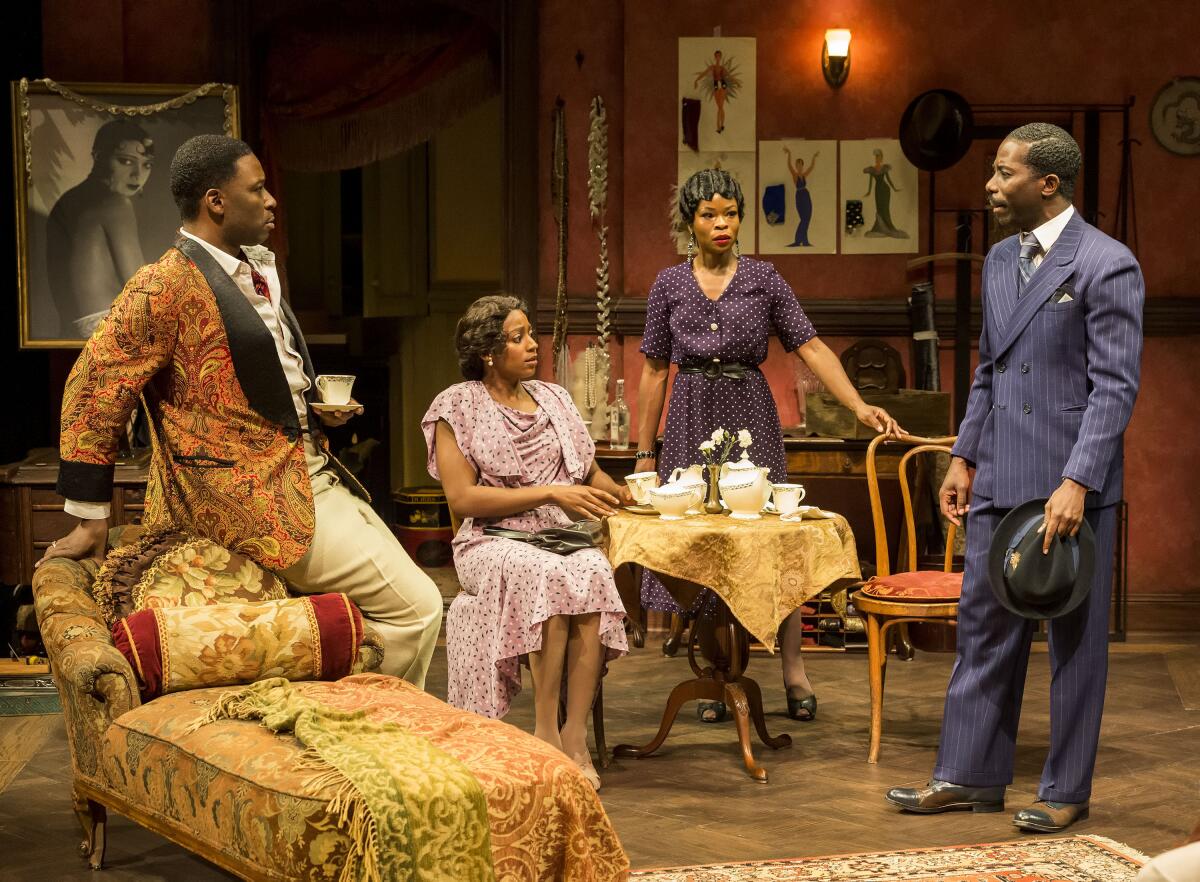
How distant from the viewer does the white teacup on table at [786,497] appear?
4520mm

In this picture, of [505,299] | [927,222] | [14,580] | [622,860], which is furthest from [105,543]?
[927,222]

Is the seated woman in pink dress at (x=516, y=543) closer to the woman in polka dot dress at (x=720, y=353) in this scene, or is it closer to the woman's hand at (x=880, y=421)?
the woman in polka dot dress at (x=720, y=353)

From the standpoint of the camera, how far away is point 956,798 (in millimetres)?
4137

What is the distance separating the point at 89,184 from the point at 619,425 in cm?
262

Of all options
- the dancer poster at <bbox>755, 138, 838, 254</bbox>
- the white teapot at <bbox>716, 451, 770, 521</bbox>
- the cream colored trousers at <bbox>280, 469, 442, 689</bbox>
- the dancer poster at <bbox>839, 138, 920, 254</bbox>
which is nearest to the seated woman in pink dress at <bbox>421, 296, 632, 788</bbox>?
the cream colored trousers at <bbox>280, 469, 442, 689</bbox>

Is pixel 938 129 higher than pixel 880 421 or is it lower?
higher

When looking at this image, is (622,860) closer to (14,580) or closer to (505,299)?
(505,299)

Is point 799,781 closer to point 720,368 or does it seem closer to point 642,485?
point 642,485

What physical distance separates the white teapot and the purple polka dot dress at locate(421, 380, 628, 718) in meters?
0.42

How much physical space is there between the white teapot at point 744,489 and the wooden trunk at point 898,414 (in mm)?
2210

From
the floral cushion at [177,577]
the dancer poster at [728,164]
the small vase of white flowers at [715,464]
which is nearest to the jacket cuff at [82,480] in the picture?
the floral cushion at [177,577]

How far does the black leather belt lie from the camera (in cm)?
521

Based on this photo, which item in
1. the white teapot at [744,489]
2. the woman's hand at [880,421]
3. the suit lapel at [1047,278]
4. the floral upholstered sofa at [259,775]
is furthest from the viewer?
the woman's hand at [880,421]

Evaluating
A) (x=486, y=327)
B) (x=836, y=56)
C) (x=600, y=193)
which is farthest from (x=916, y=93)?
(x=486, y=327)
